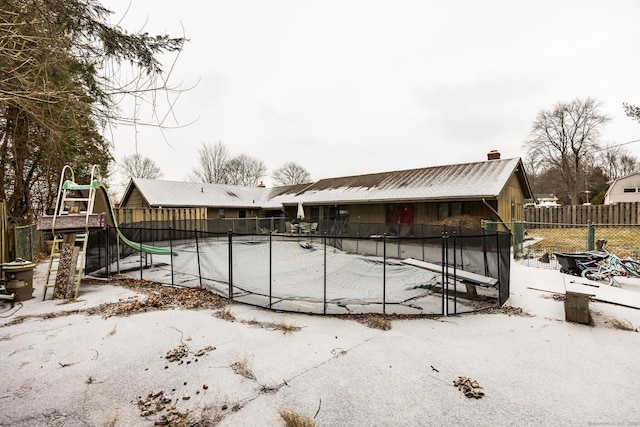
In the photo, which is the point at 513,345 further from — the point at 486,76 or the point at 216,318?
the point at 486,76

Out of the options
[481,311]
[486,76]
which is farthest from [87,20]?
[486,76]

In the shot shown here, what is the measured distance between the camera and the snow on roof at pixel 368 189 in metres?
15.2

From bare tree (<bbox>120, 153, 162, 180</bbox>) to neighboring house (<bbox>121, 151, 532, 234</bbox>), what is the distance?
20828mm

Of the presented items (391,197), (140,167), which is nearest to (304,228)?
(391,197)

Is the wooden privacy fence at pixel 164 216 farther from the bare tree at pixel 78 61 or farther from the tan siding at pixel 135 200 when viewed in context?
the bare tree at pixel 78 61

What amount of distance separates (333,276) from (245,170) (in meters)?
44.9

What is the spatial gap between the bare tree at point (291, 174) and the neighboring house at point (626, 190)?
41960 millimetres

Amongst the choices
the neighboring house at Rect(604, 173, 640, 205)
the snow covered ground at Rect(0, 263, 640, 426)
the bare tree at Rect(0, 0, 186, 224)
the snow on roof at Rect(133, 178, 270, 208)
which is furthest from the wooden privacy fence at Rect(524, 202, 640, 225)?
the bare tree at Rect(0, 0, 186, 224)

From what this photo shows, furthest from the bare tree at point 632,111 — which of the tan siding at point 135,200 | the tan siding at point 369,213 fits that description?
the tan siding at point 135,200

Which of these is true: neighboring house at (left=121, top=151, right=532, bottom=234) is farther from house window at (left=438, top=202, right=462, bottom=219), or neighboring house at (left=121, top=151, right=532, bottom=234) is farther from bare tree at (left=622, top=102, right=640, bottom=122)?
bare tree at (left=622, top=102, right=640, bottom=122)

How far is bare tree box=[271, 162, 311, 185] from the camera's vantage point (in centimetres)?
5409

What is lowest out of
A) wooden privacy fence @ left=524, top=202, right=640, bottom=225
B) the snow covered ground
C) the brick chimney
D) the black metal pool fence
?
the snow covered ground

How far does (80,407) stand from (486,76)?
75.1 ft

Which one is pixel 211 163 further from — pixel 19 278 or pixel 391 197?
pixel 19 278
